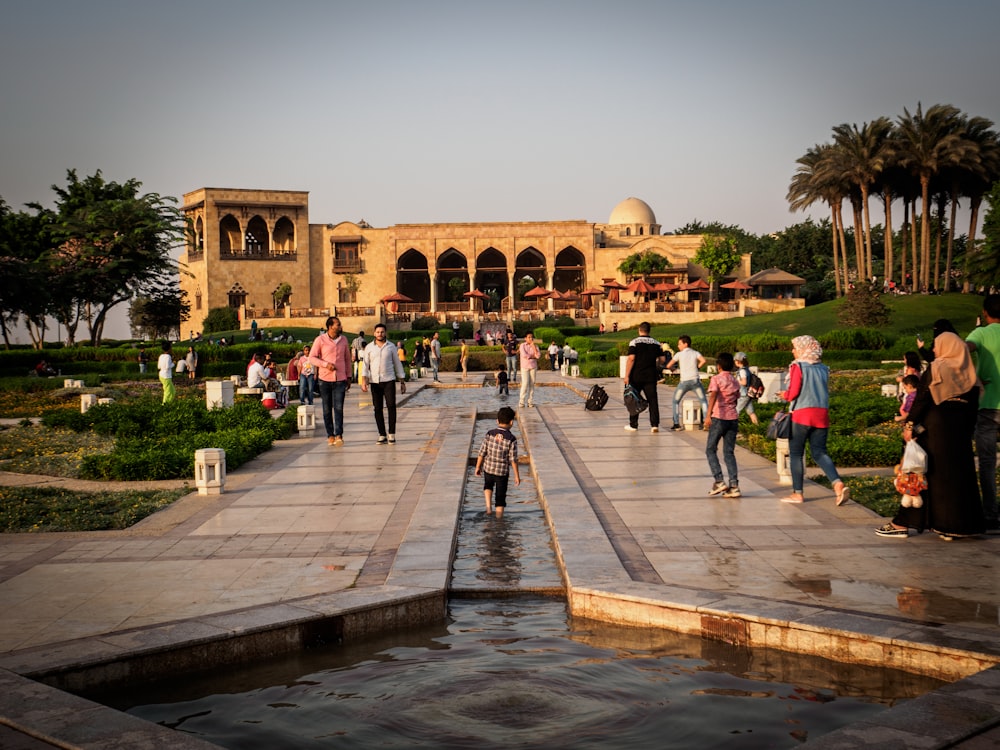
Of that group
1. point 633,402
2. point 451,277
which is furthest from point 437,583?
point 451,277

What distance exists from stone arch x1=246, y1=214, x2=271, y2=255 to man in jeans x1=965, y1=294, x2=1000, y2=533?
6607cm

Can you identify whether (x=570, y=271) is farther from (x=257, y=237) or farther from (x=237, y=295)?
(x=237, y=295)

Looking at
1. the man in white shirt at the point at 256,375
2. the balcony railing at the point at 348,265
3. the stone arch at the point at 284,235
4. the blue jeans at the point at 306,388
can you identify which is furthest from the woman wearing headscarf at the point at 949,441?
the stone arch at the point at 284,235

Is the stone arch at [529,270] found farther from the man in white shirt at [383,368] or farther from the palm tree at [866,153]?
the man in white shirt at [383,368]

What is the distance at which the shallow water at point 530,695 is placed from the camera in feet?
14.0

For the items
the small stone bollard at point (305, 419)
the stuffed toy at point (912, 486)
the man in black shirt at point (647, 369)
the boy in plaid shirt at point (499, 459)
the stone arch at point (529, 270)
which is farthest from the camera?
the stone arch at point (529, 270)

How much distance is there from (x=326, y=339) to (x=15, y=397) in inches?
554

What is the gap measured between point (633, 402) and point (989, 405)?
283 inches

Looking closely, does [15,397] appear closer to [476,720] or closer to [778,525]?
[778,525]

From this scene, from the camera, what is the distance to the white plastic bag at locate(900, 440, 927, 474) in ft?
23.7

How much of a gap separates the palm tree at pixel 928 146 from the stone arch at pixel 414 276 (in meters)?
33.2

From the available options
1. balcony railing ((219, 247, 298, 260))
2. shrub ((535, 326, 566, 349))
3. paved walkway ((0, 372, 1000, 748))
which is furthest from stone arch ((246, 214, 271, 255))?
paved walkway ((0, 372, 1000, 748))

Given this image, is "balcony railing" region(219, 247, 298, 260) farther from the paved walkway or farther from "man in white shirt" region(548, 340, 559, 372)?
the paved walkway

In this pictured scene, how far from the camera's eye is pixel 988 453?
7574mm
